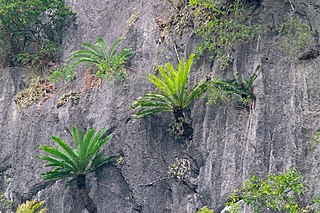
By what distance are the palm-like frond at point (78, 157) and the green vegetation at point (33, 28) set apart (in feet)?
15.8

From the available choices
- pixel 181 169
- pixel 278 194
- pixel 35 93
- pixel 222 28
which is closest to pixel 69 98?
pixel 35 93

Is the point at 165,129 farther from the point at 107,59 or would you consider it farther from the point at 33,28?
the point at 33,28

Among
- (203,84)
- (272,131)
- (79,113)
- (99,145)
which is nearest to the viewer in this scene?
(272,131)

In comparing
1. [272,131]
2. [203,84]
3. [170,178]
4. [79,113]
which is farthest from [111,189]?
[272,131]

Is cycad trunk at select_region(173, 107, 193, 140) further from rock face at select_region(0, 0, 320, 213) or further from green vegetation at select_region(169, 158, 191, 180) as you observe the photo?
green vegetation at select_region(169, 158, 191, 180)

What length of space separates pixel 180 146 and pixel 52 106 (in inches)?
172

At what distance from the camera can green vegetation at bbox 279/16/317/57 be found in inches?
449

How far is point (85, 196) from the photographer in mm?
12914

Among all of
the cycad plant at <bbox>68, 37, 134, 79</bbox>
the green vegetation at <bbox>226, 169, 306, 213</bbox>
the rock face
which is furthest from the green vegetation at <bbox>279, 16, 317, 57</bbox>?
the cycad plant at <bbox>68, 37, 134, 79</bbox>

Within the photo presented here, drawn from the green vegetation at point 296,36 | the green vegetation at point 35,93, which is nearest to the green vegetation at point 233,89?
the green vegetation at point 296,36

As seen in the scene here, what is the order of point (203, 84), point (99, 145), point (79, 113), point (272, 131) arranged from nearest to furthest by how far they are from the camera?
point (272, 131), point (203, 84), point (99, 145), point (79, 113)

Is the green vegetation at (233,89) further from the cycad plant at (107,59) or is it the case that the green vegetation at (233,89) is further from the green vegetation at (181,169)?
the cycad plant at (107,59)

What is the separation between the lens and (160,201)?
12.4m

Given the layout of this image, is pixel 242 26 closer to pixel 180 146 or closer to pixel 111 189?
pixel 180 146
